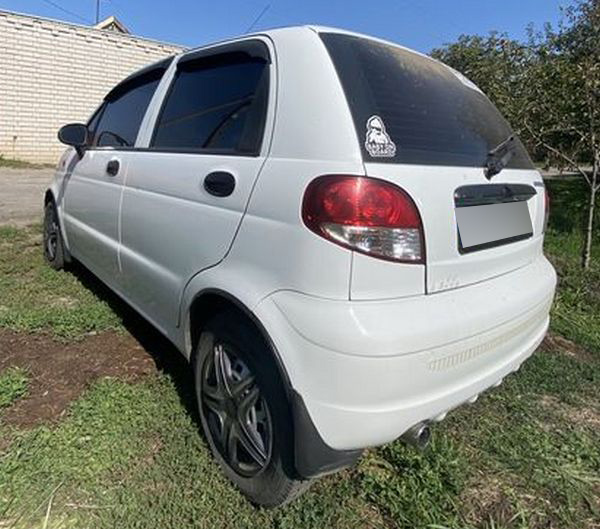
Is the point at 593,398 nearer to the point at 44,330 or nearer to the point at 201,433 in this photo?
the point at 201,433

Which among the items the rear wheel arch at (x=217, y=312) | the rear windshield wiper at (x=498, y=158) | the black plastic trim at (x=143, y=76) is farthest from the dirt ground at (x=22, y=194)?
the rear windshield wiper at (x=498, y=158)

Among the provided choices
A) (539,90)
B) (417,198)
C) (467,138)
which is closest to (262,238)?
(417,198)

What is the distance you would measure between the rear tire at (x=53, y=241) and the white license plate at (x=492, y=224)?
3.63 m

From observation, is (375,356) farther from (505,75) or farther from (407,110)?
(505,75)

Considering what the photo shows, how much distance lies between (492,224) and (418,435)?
82cm

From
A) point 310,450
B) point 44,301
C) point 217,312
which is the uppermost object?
point 217,312

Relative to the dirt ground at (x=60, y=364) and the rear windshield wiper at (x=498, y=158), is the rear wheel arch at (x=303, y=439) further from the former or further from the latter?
the dirt ground at (x=60, y=364)

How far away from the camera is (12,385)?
99.0 inches

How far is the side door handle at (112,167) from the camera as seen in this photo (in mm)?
2869

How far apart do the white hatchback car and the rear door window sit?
0.04ft

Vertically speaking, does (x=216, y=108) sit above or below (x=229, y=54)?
below

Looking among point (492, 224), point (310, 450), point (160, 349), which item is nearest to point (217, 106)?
point (492, 224)

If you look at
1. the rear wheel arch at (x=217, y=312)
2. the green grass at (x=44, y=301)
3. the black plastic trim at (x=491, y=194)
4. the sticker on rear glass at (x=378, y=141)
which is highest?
the sticker on rear glass at (x=378, y=141)

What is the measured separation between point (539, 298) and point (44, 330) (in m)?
2.90
